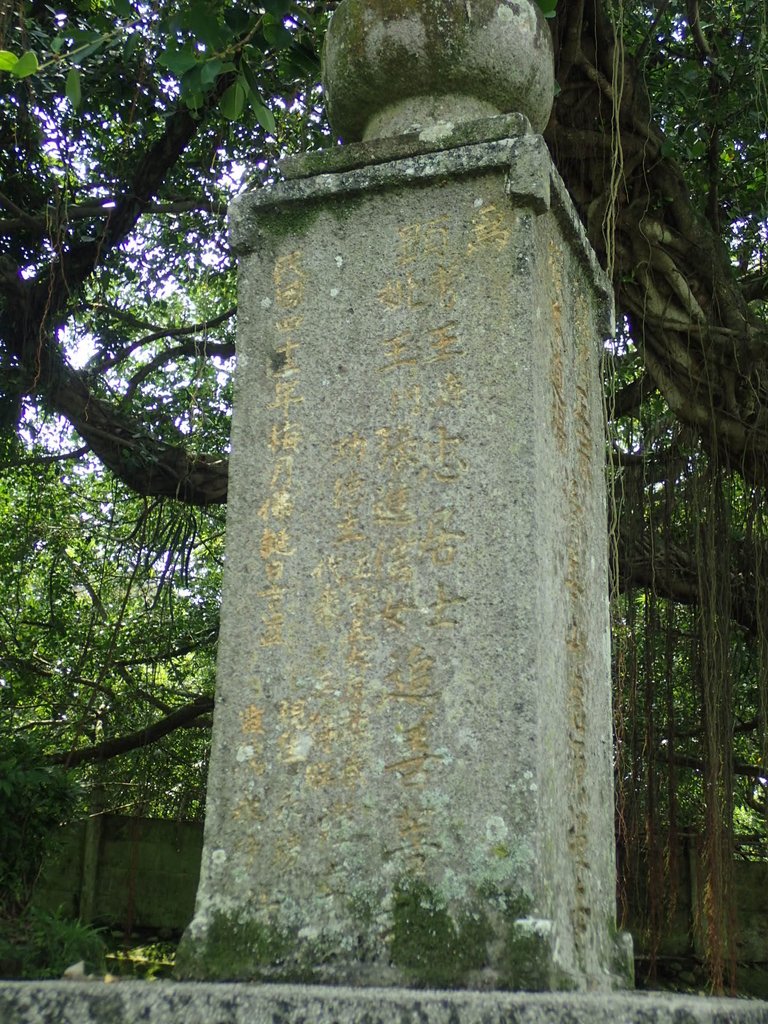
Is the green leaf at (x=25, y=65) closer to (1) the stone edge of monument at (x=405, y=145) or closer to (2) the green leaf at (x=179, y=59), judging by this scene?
(2) the green leaf at (x=179, y=59)

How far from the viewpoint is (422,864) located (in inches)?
73.9

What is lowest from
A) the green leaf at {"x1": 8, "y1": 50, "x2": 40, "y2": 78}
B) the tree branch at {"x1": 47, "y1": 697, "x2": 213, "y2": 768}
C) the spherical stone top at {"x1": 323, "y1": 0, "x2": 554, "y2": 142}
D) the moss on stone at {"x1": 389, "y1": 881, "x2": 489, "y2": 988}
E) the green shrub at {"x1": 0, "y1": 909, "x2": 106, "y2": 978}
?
the green shrub at {"x1": 0, "y1": 909, "x2": 106, "y2": 978}

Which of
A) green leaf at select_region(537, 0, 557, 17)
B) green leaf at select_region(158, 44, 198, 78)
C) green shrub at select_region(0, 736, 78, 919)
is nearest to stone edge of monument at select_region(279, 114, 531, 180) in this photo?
green leaf at select_region(158, 44, 198, 78)

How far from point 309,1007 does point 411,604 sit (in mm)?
803

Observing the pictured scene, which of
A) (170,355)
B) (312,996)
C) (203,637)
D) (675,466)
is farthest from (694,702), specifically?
(312,996)

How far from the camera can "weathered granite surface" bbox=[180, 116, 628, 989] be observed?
187 cm

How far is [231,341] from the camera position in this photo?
251 inches

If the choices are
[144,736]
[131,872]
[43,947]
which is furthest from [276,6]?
[131,872]

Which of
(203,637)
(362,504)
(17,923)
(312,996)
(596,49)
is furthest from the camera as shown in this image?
(203,637)

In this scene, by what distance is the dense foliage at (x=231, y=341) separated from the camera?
4219 mm

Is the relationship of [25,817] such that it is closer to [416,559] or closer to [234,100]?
[416,559]

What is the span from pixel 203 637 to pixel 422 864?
17.6 feet

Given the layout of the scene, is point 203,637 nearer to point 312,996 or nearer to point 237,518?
point 237,518

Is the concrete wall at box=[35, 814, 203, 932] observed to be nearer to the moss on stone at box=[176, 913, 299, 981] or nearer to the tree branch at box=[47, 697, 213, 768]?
the tree branch at box=[47, 697, 213, 768]
